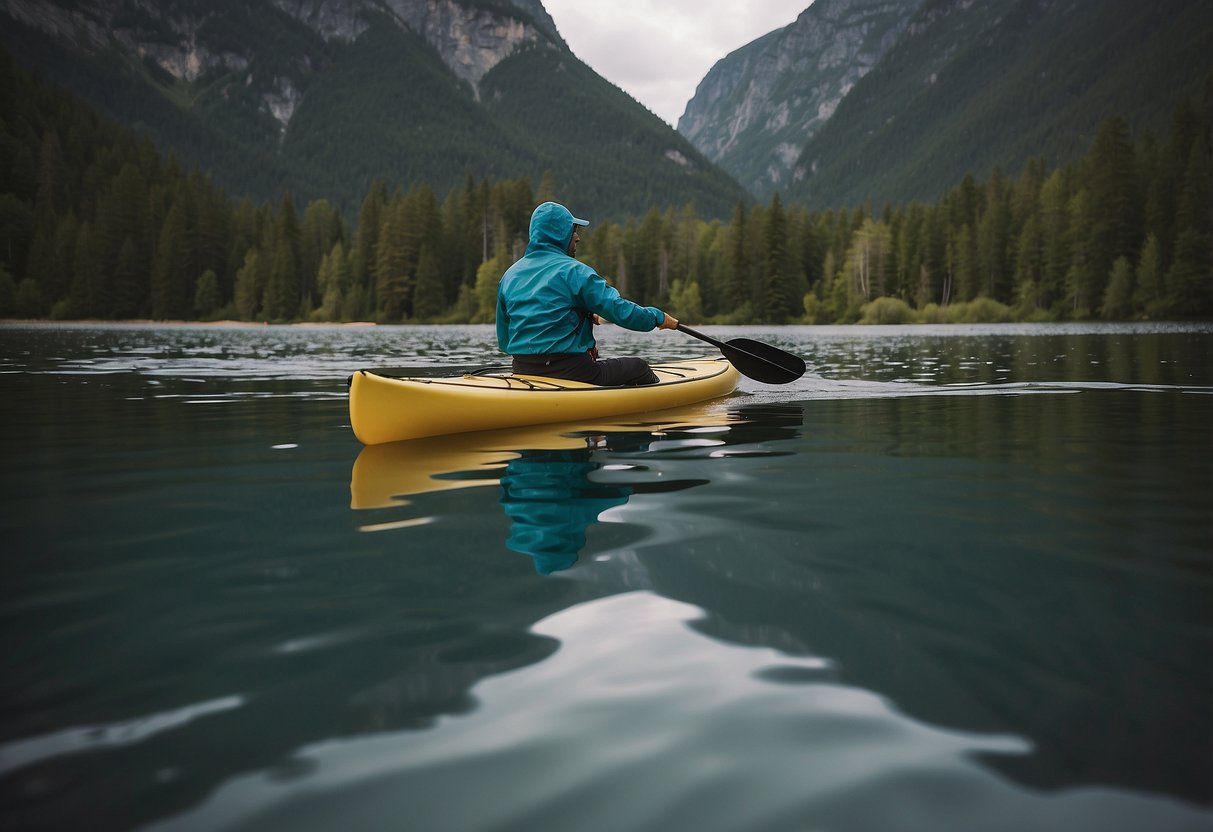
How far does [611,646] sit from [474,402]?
16.8 feet

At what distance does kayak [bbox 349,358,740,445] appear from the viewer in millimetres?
6945

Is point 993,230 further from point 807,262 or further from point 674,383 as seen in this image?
point 674,383

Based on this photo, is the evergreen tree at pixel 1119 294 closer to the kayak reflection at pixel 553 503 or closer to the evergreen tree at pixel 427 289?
the evergreen tree at pixel 427 289

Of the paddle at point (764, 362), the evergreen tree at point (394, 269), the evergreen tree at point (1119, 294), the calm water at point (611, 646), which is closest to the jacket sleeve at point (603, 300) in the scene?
the calm water at point (611, 646)

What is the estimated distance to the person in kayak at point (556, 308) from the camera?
7930 millimetres

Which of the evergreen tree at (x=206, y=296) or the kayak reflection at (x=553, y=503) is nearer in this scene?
the kayak reflection at (x=553, y=503)

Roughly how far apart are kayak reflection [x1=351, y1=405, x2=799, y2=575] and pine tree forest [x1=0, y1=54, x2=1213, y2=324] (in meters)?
60.3

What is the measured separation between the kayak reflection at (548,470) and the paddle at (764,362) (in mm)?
1790

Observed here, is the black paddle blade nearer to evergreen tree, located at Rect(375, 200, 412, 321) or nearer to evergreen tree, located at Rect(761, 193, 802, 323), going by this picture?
evergreen tree, located at Rect(761, 193, 802, 323)

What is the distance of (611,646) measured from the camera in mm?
2631

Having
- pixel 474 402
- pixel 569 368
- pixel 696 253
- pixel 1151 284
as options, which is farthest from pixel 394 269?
pixel 474 402

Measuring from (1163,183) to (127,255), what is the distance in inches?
3712

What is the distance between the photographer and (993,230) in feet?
240

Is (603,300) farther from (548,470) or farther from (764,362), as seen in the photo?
(764,362)
